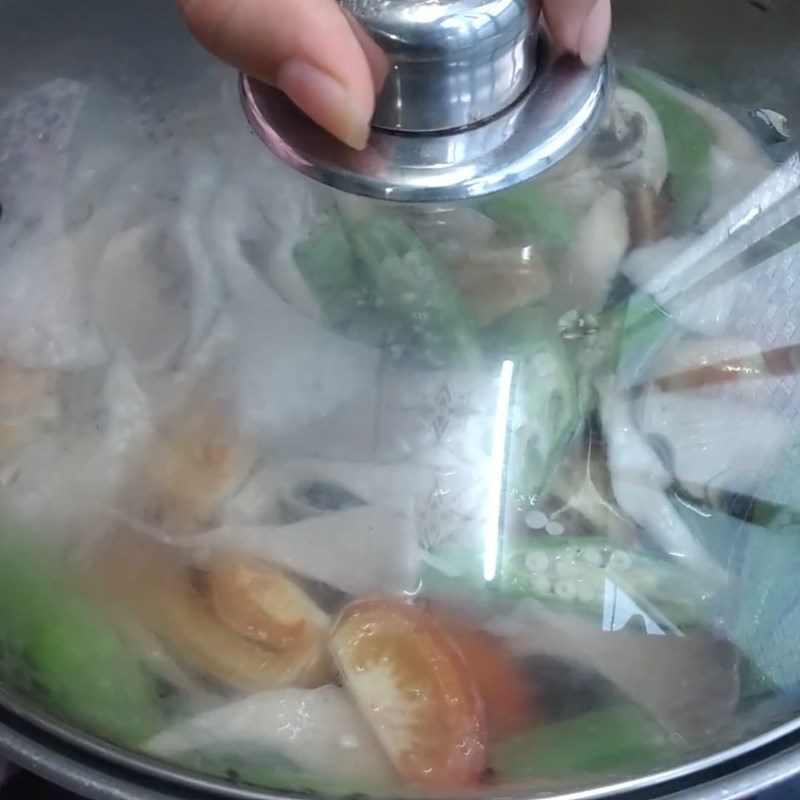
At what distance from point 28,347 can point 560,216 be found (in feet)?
1.40

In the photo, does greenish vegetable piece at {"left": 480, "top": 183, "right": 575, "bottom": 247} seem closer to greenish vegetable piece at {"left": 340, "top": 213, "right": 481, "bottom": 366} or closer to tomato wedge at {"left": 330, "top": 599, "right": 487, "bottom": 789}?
greenish vegetable piece at {"left": 340, "top": 213, "right": 481, "bottom": 366}

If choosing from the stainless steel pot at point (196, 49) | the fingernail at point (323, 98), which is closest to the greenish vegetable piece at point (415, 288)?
the fingernail at point (323, 98)

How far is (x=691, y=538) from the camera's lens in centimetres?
67

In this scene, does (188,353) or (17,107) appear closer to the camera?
(188,353)

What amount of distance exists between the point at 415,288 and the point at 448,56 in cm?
17

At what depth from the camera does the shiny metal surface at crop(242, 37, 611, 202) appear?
2.31 ft

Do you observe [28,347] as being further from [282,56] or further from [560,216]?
[560,216]

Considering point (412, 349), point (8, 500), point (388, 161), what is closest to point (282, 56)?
point (388, 161)

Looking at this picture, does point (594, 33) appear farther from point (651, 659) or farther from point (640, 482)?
point (651, 659)

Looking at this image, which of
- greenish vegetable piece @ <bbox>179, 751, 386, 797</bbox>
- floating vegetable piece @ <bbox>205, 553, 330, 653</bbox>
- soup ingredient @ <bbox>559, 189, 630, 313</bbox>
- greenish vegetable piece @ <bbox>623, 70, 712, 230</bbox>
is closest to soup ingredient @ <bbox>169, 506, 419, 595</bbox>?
floating vegetable piece @ <bbox>205, 553, 330, 653</bbox>

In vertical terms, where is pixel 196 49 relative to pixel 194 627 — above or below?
above

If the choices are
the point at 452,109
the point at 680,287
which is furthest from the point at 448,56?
the point at 680,287

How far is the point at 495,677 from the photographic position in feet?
2.08

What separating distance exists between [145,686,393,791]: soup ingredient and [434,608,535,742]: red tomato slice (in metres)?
0.07
